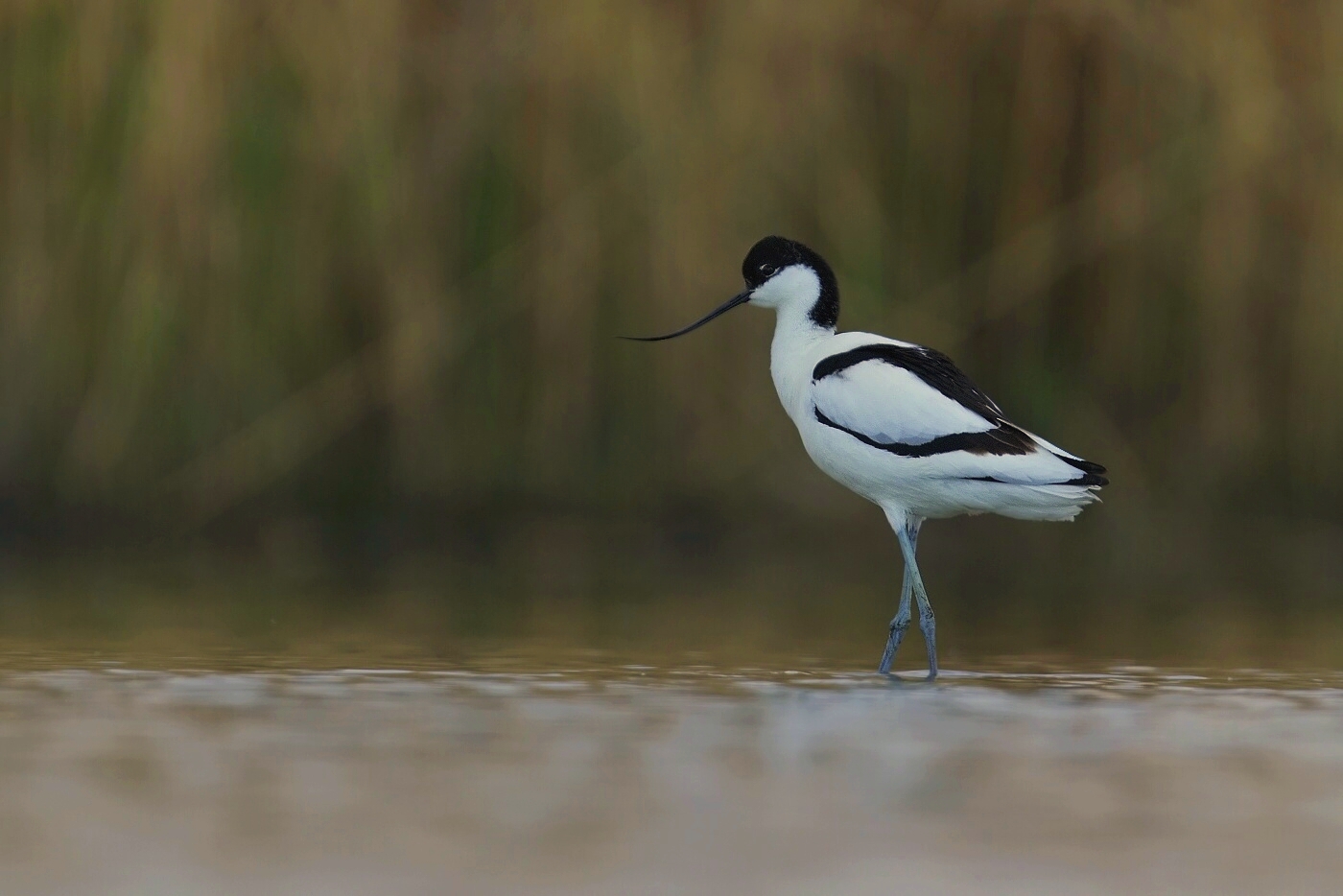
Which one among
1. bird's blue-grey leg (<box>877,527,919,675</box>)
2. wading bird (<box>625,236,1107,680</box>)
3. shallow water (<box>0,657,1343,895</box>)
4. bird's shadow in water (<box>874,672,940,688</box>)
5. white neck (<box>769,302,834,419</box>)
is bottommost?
shallow water (<box>0,657,1343,895</box>)

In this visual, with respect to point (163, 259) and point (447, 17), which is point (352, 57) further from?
point (163, 259)

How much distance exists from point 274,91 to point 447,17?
0.81 metres

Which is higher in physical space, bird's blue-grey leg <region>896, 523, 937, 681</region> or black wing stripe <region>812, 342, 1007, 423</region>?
black wing stripe <region>812, 342, 1007, 423</region>

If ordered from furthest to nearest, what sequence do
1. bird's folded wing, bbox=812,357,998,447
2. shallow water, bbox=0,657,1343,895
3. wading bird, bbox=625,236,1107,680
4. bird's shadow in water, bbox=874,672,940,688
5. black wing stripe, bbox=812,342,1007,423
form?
black wing stripe, bbox=812,342,1007,423, bird's folded wing, bbox=812,357,998,447, wading bird, bbox=625,236,1107,680, bird's shadow in water, bbox=874,672,940,688, shallow water, bbox=0,657,1343,895

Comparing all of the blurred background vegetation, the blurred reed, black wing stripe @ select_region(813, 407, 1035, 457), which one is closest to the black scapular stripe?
black wing stripe @ select_region(813, 407, 1035, 457)

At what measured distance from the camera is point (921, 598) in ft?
23.4

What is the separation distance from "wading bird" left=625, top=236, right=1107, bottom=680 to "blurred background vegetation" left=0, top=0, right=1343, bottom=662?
6.50 ft

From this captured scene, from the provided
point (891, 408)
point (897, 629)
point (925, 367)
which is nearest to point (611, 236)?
point (925, 367)

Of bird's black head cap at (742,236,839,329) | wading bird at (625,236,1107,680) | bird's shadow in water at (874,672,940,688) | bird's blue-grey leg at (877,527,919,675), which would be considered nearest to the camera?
bird's shadow in water at (874,672,940,688)

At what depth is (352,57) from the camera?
9.56 meters

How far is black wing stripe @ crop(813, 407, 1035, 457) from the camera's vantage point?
22.9 ft

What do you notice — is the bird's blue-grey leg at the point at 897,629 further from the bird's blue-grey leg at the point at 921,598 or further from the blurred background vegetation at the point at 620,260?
the blurred background vegetation at the point at 620,260

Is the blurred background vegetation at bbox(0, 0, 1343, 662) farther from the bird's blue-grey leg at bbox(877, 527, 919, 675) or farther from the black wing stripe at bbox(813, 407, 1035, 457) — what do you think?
the black wing stripe at bbox(813, 407, 1035, 457)

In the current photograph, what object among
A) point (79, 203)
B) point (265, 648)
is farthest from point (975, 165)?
point (265, 648)
